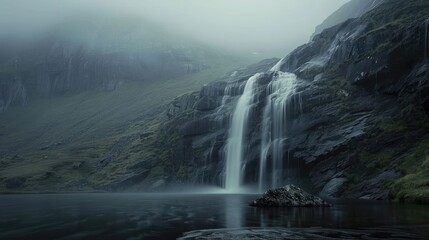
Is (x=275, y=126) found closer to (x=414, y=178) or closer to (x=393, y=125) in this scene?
(x=393, y=125)

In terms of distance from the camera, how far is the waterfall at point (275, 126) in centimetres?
8356

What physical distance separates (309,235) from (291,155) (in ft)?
207

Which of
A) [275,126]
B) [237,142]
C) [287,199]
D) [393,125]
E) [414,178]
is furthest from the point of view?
[237,142]

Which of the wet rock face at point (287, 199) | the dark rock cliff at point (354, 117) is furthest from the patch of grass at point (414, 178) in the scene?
the wet rock face at point (287, 199)

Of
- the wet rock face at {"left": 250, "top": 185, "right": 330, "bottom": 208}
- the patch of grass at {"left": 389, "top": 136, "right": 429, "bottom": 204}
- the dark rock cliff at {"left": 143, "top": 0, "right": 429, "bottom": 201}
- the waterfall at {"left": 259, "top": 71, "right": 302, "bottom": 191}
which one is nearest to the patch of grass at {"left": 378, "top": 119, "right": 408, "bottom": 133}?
the dark rock cliff at {"left": 143, "top": 0, "right": 429, "bottom": 201}

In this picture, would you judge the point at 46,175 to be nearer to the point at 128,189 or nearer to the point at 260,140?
the point at 128,189

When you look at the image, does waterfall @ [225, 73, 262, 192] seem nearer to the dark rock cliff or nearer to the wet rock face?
the dark rock cliff

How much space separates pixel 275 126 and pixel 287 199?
51.2 metres

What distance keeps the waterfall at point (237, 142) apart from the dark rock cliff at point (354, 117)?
2.44m

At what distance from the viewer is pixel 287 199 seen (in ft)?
129

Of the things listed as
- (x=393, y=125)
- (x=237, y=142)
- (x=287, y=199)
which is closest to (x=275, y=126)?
(x=237, y=142)

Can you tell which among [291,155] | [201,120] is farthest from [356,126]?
[201,120]

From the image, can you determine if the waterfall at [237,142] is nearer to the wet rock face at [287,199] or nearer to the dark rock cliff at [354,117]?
the dark rock cliff at [354,117]

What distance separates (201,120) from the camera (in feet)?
387
